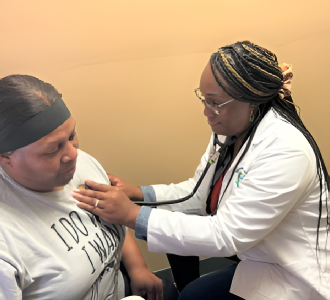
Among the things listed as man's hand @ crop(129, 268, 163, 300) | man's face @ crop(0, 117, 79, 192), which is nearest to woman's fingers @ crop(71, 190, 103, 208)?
man's face @ crop(0, 117, 79, 192)

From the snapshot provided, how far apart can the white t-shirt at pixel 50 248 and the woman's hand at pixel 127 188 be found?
0.29 metres

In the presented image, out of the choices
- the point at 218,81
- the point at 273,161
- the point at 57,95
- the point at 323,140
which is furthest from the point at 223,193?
the point at 323,140

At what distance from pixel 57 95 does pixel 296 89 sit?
4.51 feet

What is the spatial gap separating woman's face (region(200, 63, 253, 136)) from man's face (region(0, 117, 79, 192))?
46cm

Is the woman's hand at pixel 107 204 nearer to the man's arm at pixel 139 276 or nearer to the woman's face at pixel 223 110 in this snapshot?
the man's arm at pixel 139 276

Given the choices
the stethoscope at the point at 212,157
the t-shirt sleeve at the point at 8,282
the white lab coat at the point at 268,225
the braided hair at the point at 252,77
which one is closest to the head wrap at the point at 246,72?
the braided hair at the point at 252,77

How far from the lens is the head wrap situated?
3.28 feet

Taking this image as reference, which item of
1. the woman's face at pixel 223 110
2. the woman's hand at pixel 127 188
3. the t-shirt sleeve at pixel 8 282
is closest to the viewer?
the t-shirt sleeve at pixel 8 282

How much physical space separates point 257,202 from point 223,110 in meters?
0.32

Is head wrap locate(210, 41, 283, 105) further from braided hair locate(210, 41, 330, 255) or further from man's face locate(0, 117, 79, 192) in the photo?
man's face locate(0, 117, 79, 192)

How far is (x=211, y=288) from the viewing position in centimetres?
116

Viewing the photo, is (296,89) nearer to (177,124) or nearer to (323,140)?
(323,140)

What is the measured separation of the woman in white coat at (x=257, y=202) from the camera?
3.15 feet

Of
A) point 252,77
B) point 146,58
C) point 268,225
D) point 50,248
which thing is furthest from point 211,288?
point 146,58
